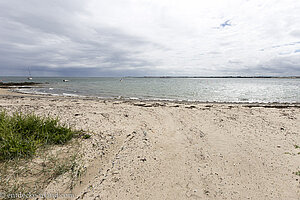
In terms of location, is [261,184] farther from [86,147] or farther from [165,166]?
[86,147]

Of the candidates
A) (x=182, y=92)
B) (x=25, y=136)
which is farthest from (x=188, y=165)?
(x=182, y=92)

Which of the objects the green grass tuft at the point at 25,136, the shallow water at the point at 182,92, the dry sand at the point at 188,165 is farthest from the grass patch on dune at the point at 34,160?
the shallow water at the point at 182,92

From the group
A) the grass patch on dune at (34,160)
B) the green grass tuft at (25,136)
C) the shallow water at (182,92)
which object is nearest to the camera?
the grass patch on dune at (34,160)

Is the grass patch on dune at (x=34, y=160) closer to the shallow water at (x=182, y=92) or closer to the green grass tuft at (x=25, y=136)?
the green grass tuft at (x=25, y=136)

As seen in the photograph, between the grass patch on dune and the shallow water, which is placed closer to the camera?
the grass patch on dune

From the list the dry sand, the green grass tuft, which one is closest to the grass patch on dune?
the green grass tuft

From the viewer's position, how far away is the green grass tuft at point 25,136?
298cm

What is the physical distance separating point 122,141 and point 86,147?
1.06m

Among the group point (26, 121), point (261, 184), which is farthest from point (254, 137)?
point (26, 121)

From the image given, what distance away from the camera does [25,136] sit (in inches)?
144

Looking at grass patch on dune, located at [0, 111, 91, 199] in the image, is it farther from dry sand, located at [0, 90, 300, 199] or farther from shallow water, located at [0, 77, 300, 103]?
shallow water, located at [0, 77, 300, 103]

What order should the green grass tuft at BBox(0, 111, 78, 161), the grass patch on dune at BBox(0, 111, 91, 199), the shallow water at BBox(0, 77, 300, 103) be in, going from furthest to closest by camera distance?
the shallow water at BBox(0, 77, 300, 103) → the green grass tuft at BBox(0, 111, 78, 161) → the grass patch on dune at BBox(0, 111, 91, 199)

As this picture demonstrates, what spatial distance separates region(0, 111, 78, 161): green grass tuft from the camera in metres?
2.98

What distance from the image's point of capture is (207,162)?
3514 mm
